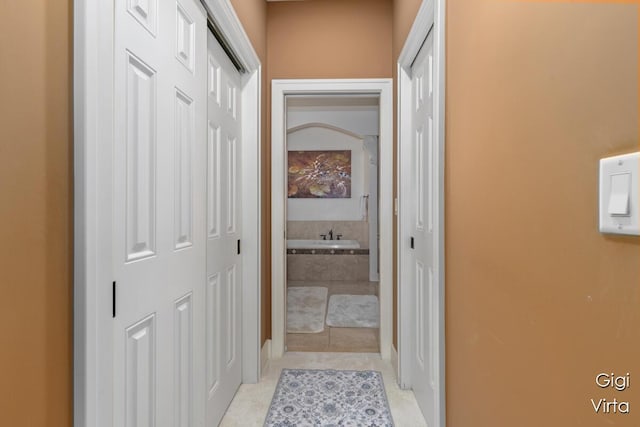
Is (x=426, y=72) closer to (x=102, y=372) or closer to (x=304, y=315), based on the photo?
(x=102, y=372)

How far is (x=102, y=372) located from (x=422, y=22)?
1926 millimetres

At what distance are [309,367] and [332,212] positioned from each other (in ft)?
13.1

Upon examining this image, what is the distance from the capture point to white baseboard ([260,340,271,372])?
2.53 metres

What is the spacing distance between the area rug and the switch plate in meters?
1.75

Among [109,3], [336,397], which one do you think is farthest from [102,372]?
[336,397]

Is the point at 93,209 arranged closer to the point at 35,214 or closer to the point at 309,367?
the point at 35,214

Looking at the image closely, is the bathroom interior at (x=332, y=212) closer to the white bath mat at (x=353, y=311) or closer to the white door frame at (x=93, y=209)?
the white bath mat at (x=353, y=311)

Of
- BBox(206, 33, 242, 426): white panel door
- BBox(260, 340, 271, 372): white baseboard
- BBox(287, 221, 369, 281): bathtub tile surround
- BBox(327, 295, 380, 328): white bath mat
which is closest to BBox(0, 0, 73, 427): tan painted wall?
BBox(206, 33, 242, 426): white panel door

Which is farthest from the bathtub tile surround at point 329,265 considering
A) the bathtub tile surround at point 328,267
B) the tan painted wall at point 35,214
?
the tan painted wall at point 35,214

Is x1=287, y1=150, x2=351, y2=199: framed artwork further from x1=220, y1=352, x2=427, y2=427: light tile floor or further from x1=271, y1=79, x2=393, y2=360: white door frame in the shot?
x1=220, y1=352, x2=427, y2=427: light tile floor

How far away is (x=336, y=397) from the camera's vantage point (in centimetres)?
216

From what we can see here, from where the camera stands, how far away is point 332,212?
638 cm

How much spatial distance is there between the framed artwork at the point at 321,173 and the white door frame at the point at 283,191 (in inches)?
140

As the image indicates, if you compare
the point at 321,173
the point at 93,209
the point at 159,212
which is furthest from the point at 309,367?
the point at 321,173
